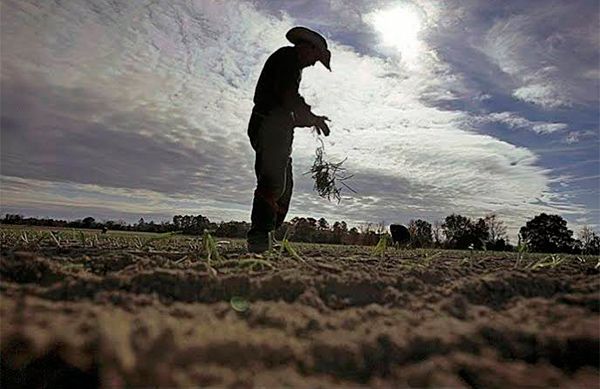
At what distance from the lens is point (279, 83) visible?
14.2 ft

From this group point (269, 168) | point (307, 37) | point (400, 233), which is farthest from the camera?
point (400, 233)

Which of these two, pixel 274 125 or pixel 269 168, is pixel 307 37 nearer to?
pixel 274 125

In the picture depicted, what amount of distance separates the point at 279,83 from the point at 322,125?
2.31ft

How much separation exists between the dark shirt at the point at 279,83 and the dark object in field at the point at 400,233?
8.21 metres

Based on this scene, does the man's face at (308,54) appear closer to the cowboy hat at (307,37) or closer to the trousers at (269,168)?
the cowboy hat at (307,37)

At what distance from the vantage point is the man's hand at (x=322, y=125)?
4765 mm

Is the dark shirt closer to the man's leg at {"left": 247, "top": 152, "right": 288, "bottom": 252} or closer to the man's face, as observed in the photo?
the man's face

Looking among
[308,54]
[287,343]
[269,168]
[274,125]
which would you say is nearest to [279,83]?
[274,125]

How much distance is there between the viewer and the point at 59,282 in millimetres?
1307

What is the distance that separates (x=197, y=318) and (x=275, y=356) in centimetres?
22

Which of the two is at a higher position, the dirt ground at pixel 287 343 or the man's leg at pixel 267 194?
the man's leg at pixel 267 194

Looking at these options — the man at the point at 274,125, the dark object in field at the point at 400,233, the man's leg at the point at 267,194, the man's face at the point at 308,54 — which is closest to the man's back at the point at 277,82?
the man at the point at 274,125

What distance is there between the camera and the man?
13.8ft

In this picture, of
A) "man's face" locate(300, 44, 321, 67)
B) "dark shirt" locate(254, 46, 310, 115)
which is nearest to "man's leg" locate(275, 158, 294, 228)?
"dark shirt" locate(254, 46, 310, 115)
